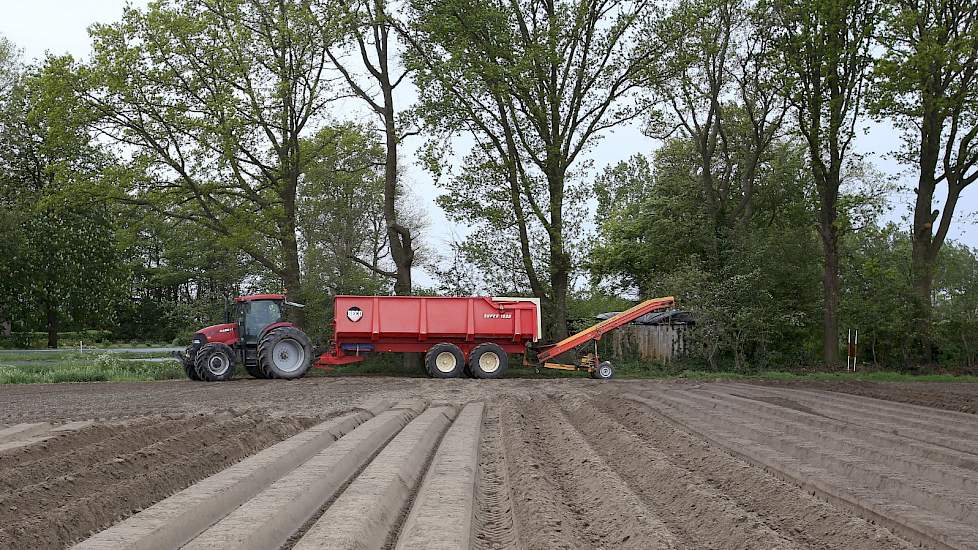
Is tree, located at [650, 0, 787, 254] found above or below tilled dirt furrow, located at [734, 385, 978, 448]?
above

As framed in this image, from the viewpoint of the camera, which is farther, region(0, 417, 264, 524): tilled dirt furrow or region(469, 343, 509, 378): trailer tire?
region(469, 343, 509, 378): trailer tire

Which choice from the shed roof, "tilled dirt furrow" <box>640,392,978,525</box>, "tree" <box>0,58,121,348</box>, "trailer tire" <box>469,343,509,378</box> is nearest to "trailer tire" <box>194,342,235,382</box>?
"trailer tire" <box>469,343,509,378</box>

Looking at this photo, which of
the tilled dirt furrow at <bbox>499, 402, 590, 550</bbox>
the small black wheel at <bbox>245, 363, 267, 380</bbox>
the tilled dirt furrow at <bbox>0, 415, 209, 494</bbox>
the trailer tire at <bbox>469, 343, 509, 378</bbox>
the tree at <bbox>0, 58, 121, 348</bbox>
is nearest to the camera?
the tilled dirt furrow at <bbox>499, 402, 590, 550</bbox>

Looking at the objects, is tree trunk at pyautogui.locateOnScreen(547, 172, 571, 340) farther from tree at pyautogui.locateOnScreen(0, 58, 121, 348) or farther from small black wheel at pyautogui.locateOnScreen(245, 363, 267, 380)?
tree at pyautogui.locateOnScreen(0, 58, 121, 348)

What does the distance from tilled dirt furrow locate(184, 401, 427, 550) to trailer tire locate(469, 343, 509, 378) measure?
36.8 ft

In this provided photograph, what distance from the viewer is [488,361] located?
21094 mm

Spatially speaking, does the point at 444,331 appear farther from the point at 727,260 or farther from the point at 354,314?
the point at 727,260

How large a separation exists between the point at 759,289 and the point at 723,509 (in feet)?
64.0

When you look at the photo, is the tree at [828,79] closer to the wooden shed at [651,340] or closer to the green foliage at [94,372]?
the wooden shed at [651,340]

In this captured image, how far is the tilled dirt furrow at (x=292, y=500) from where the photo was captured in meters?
5.12


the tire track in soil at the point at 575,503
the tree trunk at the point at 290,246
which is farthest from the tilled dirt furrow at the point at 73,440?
the tree trunk at the point at 290,246

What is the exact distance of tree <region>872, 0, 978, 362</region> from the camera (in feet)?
74.1

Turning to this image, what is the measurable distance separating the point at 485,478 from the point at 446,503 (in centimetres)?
146

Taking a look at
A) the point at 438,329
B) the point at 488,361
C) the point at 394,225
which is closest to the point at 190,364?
the point at 438,329
